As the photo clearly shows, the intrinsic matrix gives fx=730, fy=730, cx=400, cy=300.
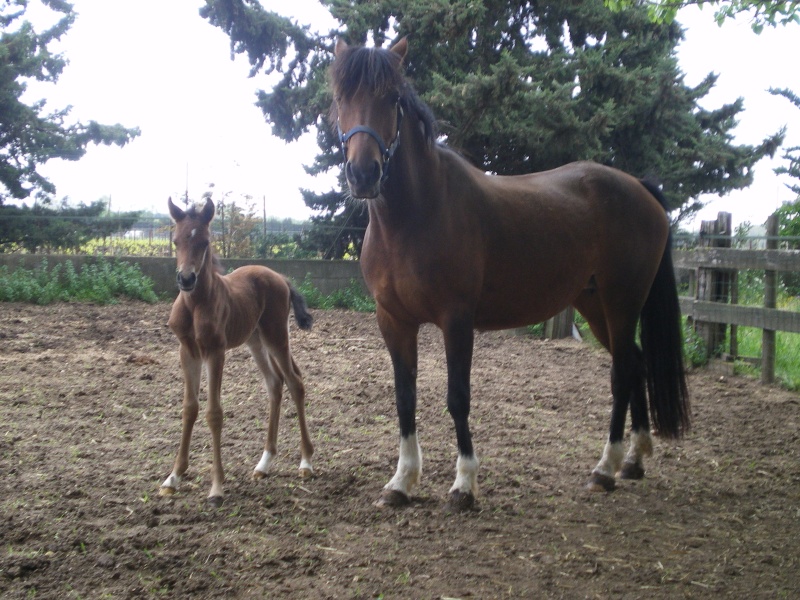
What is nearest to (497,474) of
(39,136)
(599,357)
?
(599,357)

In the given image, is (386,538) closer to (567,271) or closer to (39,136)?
(567,271)

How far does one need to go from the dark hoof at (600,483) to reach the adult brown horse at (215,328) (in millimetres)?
1718

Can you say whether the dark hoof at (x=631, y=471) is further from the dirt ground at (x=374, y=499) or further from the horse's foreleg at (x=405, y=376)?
the horse's foreleg at (x=405, y=376)

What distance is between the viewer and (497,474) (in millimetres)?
4602

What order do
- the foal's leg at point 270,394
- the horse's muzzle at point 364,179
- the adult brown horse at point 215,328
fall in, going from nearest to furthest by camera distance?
1. the horse's muzzle at point 364,179
2. the adult brown horse at point 215,328
3. the foal's leg at point 270,394

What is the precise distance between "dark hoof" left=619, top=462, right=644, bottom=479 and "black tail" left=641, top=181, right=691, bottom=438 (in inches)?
14.4

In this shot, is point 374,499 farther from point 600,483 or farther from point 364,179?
point 364,179

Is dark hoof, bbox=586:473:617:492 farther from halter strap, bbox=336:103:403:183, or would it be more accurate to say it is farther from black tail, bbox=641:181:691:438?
halter strap, bbox=336:103:403:183

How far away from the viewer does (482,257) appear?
13.8 feet

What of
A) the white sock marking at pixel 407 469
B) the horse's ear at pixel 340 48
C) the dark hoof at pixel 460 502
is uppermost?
the horse's ear at pixel 340 48

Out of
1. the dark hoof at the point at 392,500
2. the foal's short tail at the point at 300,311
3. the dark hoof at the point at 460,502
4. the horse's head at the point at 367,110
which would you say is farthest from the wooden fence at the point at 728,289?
the horse's head at the point at 367,110

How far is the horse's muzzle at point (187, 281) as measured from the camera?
3984 millimetres

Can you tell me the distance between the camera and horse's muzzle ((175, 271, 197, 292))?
3.98m

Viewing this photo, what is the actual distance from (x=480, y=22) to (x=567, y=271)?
9.35m
